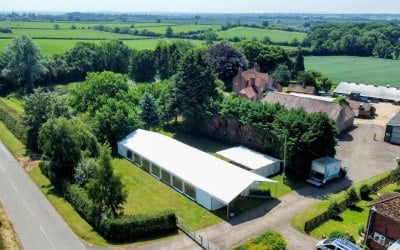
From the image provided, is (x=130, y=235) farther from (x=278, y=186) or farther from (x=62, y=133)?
(x=278, y=186)

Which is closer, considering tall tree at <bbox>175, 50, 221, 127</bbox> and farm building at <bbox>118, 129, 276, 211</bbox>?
farm building at <bbox>118, 129, 276, 211</bbox>

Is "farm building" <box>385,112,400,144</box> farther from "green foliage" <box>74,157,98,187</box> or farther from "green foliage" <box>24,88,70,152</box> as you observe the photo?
"green foliage" <box>24,88,70,152</box>

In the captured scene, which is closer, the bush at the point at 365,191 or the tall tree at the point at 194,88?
the bush at the point at 365,191

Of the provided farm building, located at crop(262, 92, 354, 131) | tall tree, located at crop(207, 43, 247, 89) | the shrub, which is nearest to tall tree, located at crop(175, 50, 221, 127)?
farm building, located at crop(262, 92, 354, 131)

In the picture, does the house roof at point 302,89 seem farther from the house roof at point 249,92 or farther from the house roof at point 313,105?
the house roof at point 313,105

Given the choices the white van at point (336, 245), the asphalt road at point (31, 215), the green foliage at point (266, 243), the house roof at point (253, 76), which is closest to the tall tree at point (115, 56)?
the house roof at point (253, 76)

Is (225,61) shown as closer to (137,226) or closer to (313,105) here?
(313,105)
